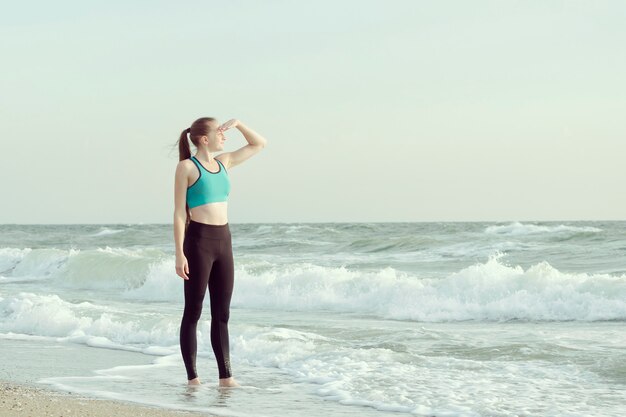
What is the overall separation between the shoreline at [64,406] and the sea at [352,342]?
221mm

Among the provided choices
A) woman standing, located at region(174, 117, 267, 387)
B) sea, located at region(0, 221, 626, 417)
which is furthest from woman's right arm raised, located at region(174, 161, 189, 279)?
sea, located at region(0, 221, 626, 417)

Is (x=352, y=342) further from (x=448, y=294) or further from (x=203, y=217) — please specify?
(x=448, y=294)

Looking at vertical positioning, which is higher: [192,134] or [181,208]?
[192,134]

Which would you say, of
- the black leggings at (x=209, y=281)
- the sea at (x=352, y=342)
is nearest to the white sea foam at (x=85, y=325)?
the sea at (x=352, y=342)

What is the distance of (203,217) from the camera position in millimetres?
6078

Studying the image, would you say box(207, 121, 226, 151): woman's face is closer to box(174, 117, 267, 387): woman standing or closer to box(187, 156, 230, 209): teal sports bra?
box(174, 117, 267, 387): woman standing

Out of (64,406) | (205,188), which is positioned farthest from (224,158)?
(64,406)

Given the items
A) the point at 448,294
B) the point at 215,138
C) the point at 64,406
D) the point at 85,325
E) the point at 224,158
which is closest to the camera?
the point at 64,406

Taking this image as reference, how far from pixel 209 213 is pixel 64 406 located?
1.53 meters

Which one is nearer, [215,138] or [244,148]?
[215,138]

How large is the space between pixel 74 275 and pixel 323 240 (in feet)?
42.6

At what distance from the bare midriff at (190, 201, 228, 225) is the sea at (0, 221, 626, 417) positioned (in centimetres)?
118

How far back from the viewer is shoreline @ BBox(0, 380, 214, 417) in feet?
16.9

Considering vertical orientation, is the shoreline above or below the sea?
above
